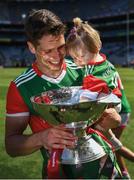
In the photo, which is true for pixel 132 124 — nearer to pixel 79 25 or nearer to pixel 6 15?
pixel 79 25

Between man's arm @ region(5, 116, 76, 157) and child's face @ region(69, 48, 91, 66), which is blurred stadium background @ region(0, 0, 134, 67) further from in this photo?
man's arm @ region(5, 116, 76, 157)

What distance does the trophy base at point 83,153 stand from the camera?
88.1 inches

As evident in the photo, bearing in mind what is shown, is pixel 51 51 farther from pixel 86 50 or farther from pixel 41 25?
pixel 86 50

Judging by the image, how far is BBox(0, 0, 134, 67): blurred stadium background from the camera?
215ft

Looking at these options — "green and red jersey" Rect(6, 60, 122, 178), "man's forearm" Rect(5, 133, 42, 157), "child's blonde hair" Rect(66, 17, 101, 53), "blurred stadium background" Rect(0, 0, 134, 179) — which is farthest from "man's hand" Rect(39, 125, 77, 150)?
"blurred stadium background" Rect(0, 0, 134, 179)

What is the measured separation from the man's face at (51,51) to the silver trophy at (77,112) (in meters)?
0.21

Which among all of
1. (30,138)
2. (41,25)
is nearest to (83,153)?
(30,138)

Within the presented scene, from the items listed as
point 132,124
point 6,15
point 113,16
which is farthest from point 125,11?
point 132,124

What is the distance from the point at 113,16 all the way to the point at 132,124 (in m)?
60.1

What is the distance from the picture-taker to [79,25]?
3.28m

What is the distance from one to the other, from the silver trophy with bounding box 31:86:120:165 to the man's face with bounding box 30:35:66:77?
8.2 inches

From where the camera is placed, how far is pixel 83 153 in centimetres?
225

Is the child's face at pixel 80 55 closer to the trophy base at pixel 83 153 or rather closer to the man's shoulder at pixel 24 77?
the man's shoulder at pixel 24 77

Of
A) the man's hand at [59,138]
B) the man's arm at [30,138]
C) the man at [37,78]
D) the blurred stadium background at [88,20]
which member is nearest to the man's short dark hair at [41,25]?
the man at [37,78]
